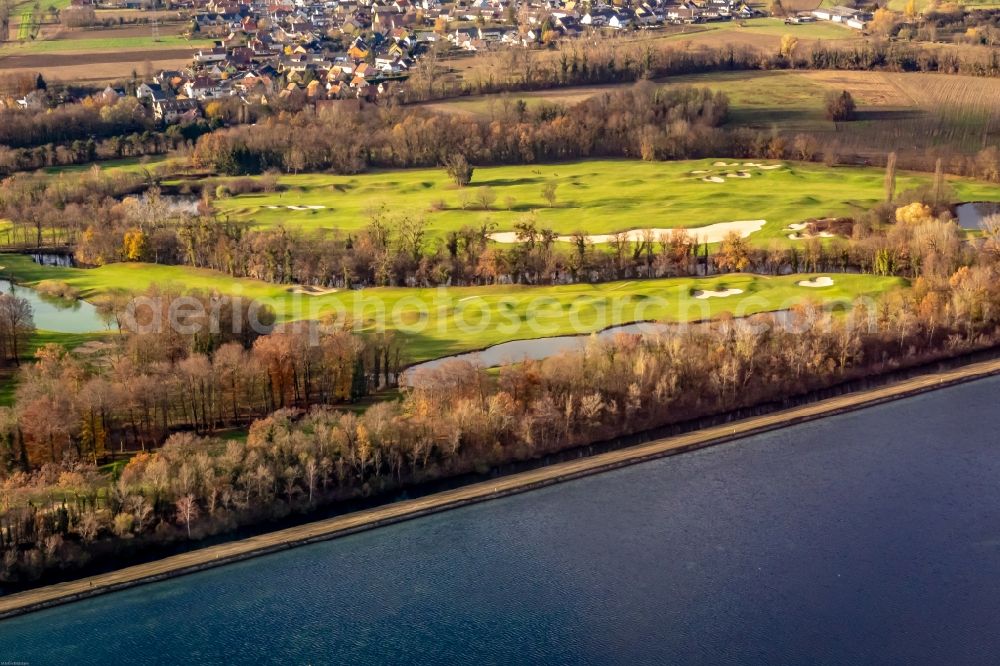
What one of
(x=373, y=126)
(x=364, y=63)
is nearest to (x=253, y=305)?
(x=373, y=126)

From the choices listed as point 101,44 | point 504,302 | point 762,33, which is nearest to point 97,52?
point 101,44

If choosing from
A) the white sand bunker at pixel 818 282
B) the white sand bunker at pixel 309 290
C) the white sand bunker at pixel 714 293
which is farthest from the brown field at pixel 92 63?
the white sand bunker at pixel 818 282

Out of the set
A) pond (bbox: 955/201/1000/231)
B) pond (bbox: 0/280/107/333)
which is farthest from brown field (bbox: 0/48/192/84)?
pond (bbox: 955/201/1000/231)

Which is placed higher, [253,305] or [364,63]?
[364,63]

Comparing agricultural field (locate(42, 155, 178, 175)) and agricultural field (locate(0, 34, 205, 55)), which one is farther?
agricultural field (locate(0, 34, 205, 55))

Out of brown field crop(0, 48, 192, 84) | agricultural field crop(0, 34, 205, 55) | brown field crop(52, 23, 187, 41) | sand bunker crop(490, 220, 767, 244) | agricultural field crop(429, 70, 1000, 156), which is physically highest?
brown field crop(52, 23, 187, 41)

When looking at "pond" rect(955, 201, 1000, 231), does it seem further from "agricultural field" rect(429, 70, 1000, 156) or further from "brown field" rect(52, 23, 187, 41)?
"brown field" rect(52, 23, 187, 41)

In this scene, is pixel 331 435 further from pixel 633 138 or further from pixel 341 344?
pixel 633 138
